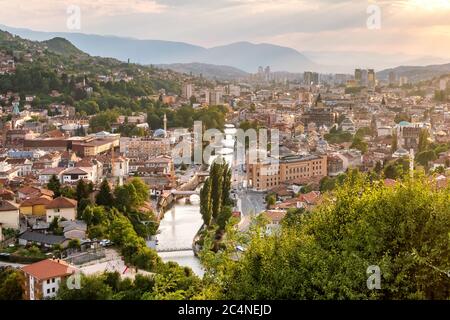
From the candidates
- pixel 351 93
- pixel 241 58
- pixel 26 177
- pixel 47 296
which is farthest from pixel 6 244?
pixel 351 93

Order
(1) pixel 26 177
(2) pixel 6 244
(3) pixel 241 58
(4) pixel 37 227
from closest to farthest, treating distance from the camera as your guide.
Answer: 1. (2) pixel 6 244
2. (4) pixel 37 227
3. (1) pixel 26 177
4. (3) pixel 241 58

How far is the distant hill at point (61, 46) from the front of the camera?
2639cm

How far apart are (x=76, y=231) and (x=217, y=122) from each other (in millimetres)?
10168

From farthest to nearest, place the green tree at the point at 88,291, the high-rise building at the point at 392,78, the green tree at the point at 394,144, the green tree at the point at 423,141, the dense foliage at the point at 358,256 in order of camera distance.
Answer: the high-rise building at the point at 392,78, the green tree at the point at 394,144, the green tree at the point at 423,141, the green tree at the point at 88,291, the dense foliage at the point at 358,256

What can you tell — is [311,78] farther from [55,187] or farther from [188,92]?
[55,187]

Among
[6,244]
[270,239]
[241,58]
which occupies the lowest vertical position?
[6,244]

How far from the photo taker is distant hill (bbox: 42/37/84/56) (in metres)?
26.4

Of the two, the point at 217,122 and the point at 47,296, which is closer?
the point at 47,296

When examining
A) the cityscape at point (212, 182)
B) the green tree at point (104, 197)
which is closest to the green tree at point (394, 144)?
the cityscape at point (212, 182)

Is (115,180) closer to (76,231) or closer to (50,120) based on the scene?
(76,231)

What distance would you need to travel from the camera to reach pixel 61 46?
88.5ft

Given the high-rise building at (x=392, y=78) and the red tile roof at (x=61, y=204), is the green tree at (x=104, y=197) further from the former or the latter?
the high-rise building at (x=392, y=78)
